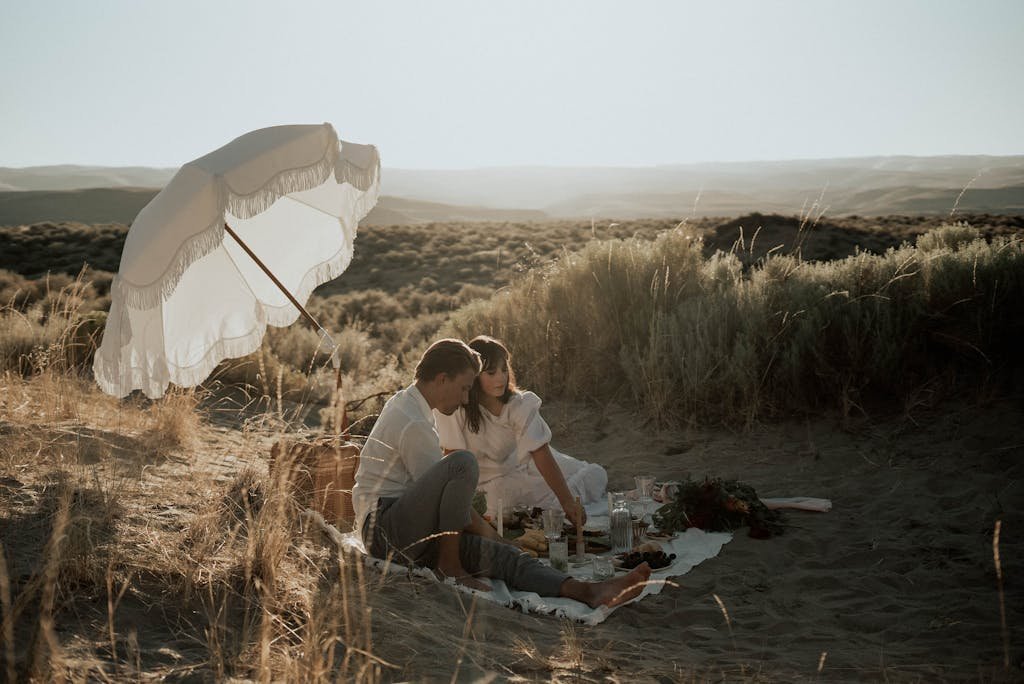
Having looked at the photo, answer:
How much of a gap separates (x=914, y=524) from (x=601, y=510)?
2.00 m

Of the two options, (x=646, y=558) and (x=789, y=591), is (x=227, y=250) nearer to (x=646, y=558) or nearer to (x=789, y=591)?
(x=646, y=558)

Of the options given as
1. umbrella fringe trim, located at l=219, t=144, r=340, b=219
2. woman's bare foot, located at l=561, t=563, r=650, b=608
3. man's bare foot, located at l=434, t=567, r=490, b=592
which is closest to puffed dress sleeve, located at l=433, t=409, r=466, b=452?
man's bare foot, located at l=434, t=567, r=490, b=592

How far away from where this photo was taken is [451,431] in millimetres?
5406

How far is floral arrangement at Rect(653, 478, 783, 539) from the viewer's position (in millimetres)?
5203

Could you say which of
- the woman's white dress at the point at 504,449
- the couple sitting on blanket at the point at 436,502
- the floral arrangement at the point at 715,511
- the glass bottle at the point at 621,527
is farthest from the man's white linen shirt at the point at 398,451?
the floral arrangement at the point at 715,511

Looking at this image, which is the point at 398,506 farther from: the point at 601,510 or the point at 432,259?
the point at 432,259

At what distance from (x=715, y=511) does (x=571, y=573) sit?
1241 mm

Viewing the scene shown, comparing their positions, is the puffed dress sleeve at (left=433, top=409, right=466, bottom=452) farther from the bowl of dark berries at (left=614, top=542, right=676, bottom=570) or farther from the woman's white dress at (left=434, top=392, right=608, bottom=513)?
the bowl of dark berries at (left=614, top=542, right=676, bottom=570)

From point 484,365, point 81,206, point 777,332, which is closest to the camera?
point 484,365

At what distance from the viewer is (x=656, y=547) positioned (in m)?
4.71

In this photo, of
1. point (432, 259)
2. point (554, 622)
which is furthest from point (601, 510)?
point (432, 259)

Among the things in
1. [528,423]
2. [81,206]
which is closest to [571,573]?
[528,423]

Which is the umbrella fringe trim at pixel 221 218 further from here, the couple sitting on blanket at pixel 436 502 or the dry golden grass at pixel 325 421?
the couple sitting on blanket at pixel 436 502

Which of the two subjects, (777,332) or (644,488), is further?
(777,332)
